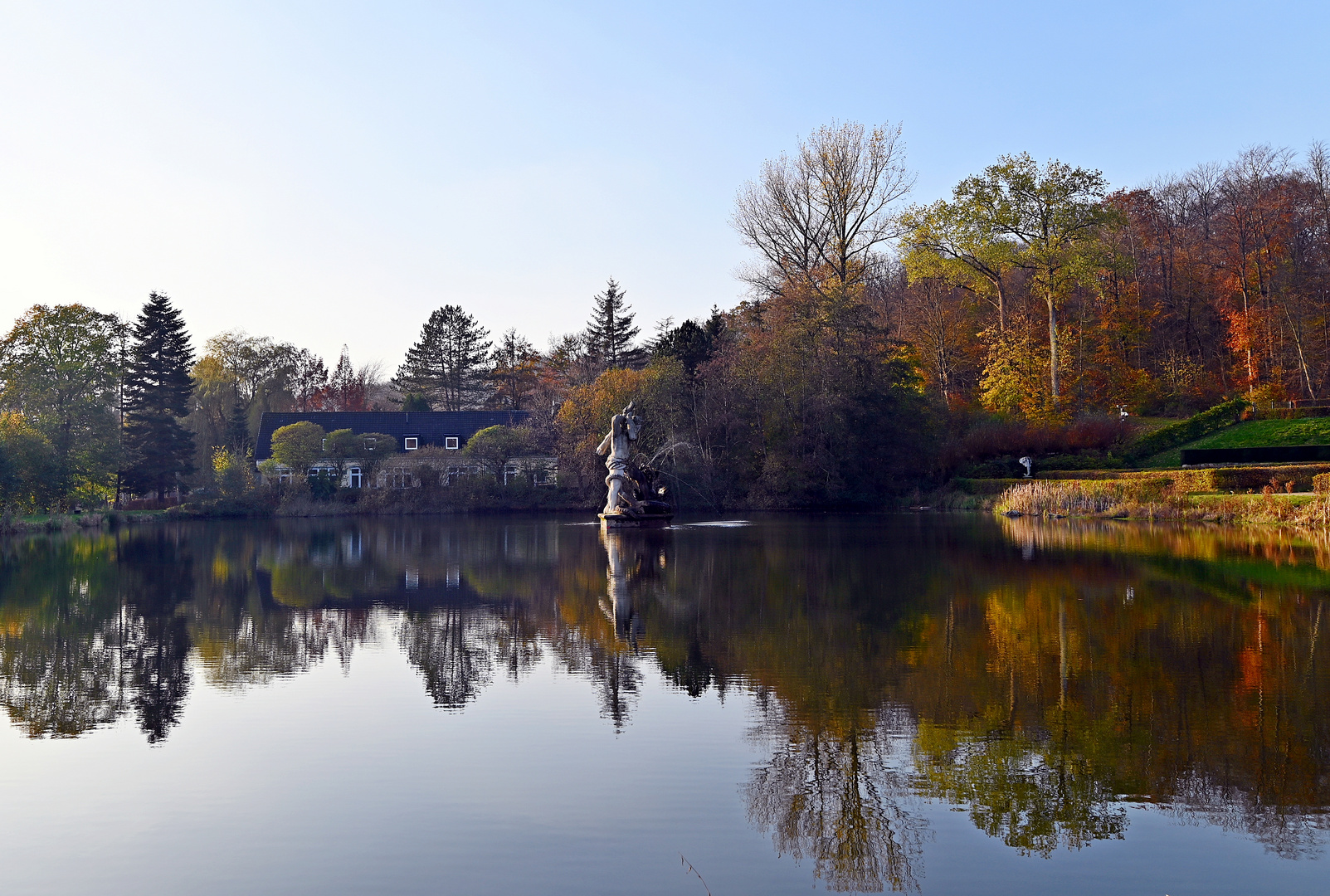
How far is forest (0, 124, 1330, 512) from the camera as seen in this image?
4550 centimetres

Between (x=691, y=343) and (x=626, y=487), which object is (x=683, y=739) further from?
(x=691, y=343)

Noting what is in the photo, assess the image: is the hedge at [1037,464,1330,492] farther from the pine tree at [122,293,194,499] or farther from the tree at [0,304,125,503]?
the pine tree at [122,293,194,499]

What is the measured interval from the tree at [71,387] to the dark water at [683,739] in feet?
107

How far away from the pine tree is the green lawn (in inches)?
1902

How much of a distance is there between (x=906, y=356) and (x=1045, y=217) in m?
9.12

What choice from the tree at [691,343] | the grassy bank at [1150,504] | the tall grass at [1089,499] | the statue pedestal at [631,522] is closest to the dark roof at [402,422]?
the tree at [691,343]

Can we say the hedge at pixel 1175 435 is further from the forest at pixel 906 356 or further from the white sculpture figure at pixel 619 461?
the white sculpture figure at pixel 619 461

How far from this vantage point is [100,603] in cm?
1647

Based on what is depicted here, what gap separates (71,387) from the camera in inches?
1989

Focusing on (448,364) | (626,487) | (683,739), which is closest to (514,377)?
(448,364)

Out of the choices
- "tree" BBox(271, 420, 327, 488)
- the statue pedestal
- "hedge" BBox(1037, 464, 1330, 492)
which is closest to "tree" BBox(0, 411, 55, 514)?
"tree" BBox(271, 420, 327, 488)

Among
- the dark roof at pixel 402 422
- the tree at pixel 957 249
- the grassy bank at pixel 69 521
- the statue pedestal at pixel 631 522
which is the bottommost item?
the statue pedestal at pixel 631 522

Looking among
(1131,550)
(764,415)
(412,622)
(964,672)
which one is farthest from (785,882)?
(764,415)

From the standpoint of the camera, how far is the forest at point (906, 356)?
149 ft
